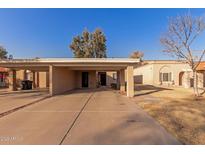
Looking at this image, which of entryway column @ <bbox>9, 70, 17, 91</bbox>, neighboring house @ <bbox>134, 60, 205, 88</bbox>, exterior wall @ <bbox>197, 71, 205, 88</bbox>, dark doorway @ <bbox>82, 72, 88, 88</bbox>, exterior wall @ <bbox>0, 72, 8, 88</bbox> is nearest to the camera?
entryway column @ <bbox>9, 70, 17, 91</bbox>

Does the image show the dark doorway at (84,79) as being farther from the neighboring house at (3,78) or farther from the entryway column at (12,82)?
the neighboring house at (3,78)

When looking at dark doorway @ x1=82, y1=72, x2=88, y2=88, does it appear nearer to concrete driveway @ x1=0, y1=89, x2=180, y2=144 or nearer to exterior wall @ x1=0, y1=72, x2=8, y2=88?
exterior wall @ x1=0, y1=72, x2=8, y2=88

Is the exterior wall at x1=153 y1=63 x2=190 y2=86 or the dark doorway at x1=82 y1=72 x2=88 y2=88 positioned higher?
the exterior wall at x1=153 y1=63 x2=190 y2=86

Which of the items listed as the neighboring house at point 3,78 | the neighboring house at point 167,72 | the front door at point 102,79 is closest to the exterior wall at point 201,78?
the neighboring house at point 167,72

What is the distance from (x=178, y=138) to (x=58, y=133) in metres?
3.33

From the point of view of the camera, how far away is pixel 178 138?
5.12 meters

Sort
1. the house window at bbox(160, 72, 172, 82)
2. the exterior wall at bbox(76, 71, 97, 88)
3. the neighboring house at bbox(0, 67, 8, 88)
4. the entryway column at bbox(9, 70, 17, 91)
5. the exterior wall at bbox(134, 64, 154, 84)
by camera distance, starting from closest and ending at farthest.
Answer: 1. the entryway column at bbox(9, 70, 17, 91)
2. the exterior wall at bbox(76, 71, 97, 88)
3. the house window at bbox(160, 72, 172, 82)
4. the exterior wall at bbox(134, 64, 154, 84)
5. the neighboring house at bbox(0, 67, 8, 88)

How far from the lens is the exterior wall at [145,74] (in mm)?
33812

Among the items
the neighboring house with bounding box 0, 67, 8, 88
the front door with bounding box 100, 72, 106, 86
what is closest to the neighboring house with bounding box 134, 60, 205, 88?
the front door with bounding box 100, 72, 106, 86

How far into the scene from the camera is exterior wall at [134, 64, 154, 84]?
111ft

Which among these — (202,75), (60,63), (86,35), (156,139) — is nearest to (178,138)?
(156,139)

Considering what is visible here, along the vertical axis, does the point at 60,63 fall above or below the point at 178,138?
above

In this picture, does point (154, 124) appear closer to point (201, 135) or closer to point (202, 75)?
point (201, 135)

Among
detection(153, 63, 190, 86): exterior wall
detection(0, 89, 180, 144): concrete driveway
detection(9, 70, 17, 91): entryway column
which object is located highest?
detection(153, 63, 190, 86): exterior wall
